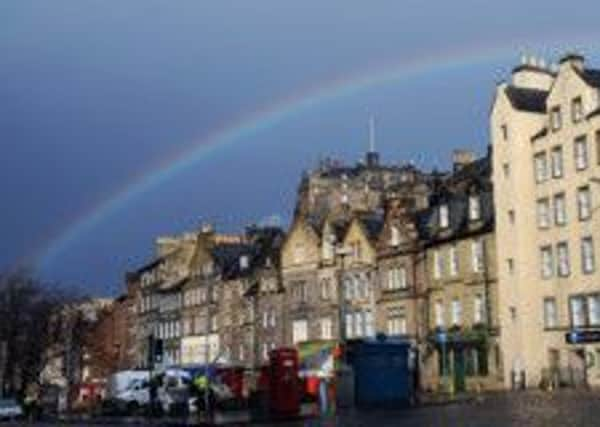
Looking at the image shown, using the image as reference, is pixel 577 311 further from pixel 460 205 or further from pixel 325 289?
pixel 325 289

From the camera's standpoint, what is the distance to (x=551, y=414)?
124 feet

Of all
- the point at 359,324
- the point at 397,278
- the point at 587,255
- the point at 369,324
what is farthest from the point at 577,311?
the point at 359,324

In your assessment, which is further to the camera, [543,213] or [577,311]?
[543,213]

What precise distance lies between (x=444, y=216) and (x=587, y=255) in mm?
15042

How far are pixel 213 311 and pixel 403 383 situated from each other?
215ft

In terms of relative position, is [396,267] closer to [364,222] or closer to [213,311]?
[364,222]

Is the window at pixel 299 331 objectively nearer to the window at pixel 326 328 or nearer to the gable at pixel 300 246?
the window at pixel 326 328

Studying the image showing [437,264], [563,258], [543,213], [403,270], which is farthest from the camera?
[403,270]

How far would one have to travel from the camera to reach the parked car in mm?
71625

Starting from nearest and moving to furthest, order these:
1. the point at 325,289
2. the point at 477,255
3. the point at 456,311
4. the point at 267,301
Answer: the point at 477,255 < the point at 456,311 < the point at 325,289 < the point at 267,301

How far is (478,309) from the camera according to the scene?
7769cm

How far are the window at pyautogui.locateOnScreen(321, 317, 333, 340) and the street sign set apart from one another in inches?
1162

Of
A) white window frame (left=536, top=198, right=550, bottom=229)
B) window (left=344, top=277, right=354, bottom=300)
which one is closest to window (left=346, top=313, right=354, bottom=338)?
window (left=344, top=277, right=354, bottom=300)

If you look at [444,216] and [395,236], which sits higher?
[444,216]
